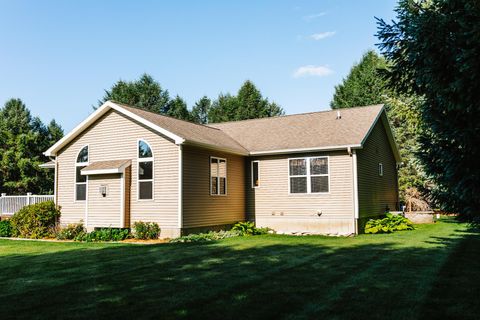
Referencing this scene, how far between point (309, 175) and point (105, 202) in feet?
27.1

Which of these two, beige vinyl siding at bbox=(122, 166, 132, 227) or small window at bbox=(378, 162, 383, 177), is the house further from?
small window at bbox=(378, 162, 383, 177)

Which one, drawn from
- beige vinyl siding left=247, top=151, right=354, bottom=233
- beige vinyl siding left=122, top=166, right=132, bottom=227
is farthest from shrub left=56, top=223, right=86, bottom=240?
beige vinyl siding left=247, top=151, right=354, bottom=233

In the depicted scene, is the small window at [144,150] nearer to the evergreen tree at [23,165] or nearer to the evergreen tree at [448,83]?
the evergreen tree at [448,83]

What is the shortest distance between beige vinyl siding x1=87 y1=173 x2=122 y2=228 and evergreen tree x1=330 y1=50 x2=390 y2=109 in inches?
1061

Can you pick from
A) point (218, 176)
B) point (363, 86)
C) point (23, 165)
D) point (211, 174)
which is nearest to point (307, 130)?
point (218, 176)

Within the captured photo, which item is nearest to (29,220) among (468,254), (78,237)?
(78,237)

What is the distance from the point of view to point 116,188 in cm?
1563

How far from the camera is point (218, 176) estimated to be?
1658 centimetres

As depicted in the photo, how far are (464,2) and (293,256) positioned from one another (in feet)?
20.6

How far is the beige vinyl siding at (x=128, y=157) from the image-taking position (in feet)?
48.6

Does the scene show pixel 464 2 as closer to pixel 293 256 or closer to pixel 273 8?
pixel 293 256

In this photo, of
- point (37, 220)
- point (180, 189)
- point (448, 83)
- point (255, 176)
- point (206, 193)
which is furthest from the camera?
point (255, 176)

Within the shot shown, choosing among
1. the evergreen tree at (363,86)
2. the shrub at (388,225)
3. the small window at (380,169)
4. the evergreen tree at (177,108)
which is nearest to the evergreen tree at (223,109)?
the evergreen tree at (177,108)

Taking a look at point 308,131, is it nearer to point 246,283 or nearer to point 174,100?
point 246,283
